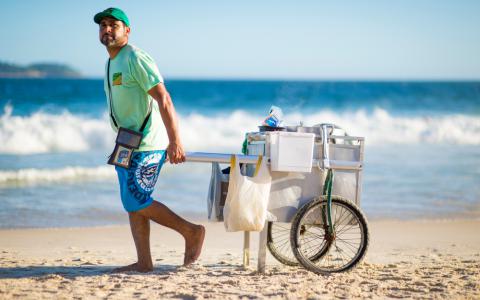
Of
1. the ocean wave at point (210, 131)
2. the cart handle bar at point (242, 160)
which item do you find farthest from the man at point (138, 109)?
the ocean wave at point (210, 131)

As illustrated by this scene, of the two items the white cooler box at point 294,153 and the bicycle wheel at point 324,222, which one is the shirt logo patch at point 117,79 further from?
the bicycle wheel at point 324,222

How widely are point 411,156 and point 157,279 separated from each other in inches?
401

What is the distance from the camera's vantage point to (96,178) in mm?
9797

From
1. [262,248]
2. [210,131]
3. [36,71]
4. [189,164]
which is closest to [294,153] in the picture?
[262,248]

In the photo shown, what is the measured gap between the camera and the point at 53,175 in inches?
388

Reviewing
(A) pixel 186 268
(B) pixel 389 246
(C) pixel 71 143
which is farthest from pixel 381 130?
(A) pixel 186 268

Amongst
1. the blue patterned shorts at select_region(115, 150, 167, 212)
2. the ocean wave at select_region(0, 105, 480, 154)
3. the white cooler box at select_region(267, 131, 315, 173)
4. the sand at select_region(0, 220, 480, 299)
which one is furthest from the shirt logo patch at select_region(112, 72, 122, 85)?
the ocean wave at select_region(0, 105, 480, 154)

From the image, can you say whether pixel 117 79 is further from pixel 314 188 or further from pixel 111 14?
pixel 314 188

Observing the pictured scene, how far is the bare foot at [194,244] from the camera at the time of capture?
14.2ft

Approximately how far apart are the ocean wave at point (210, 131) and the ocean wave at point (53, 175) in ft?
10.5

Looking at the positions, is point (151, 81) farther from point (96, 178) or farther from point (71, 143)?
point (71, 143)

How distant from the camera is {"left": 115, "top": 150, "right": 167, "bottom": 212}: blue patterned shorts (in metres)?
4.00

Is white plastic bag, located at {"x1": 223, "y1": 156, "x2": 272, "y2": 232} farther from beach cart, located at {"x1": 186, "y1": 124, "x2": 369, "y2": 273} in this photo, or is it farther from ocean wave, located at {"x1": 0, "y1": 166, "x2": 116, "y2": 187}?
ocean wave, located at {"x1": 0, "y1": 166, "x2": 116, "y2": 187}

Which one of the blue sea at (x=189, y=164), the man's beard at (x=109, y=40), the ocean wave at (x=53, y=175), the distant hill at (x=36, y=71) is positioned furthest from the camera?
the distant hill at (x=36, y=71)
